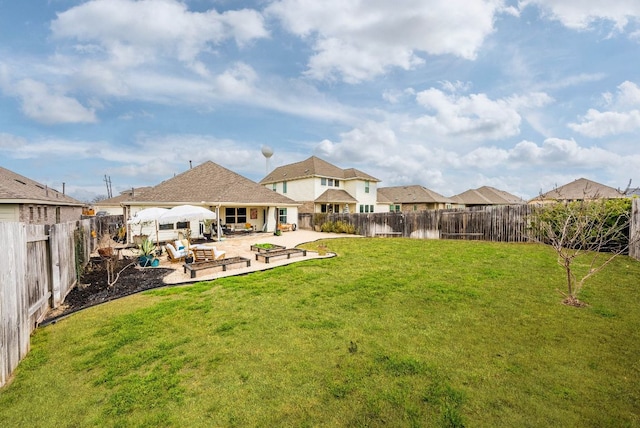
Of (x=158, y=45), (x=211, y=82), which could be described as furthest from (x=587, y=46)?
(x=158, y=45)

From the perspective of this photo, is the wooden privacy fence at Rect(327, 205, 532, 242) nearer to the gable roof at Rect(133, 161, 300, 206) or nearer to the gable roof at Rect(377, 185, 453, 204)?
the gable roof at Rect(133, 161, 300, 206)

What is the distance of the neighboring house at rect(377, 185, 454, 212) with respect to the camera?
41.7 metres

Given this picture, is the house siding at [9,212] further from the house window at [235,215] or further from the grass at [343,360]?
the grass at [343,360]

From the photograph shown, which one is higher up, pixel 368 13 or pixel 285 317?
pixel 368 13

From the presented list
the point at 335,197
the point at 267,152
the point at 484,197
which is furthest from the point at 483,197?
the point at 267,152

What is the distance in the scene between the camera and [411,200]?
42.8m

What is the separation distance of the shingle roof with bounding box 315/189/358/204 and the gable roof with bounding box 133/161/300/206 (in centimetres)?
665

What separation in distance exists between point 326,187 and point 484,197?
103ft

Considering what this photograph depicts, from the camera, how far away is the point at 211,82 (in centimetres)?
1412

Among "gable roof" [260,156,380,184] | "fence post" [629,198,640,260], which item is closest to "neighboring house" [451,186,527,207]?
"gable roof" [260,156,380,184]

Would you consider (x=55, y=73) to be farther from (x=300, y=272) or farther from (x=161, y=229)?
(x=300, y=272)

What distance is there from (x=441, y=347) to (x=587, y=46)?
40.6 ft

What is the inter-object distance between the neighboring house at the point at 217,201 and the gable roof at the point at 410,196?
67.5 feet

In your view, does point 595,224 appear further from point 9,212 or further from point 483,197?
point 483,197
